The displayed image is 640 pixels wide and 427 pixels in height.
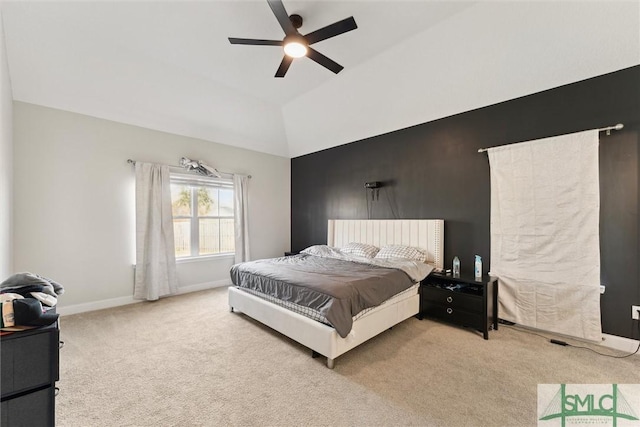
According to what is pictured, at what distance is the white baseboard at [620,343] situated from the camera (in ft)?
8.17

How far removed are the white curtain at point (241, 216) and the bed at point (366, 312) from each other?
165cm

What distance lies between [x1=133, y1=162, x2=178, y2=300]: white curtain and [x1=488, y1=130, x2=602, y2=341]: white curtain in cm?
472

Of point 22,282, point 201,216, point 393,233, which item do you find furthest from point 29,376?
point 393,233

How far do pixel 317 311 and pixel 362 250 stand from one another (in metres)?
1.92

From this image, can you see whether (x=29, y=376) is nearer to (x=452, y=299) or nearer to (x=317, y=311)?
(x=317, y=311)

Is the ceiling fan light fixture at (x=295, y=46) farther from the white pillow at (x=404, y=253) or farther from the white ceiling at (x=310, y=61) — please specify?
the white pillow at (x=404, y=253)

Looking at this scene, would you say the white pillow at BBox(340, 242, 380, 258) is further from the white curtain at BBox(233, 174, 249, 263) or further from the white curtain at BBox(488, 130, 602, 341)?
the white curtain at BBox(233, 174, 249, 263)

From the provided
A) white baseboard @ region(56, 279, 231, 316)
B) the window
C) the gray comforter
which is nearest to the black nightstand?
the gray comforter

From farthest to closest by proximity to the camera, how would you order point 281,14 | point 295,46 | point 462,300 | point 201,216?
point 201,216 → point 462,300 → point 295,46 → point 281,14

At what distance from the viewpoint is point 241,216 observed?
16.9 feet

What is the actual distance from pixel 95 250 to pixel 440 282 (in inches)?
187

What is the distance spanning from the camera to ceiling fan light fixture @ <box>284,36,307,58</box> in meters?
2.32

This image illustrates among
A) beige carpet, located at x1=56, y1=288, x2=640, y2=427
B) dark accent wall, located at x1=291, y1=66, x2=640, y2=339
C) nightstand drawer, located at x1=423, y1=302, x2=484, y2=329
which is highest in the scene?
dark accent wall, located at x1=291, y1=66, x2=640, y2=339

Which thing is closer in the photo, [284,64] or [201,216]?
[284,64]
